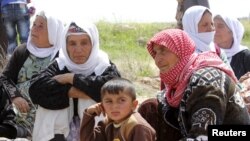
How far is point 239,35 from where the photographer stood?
6.20 m

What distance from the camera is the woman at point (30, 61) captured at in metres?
4.95

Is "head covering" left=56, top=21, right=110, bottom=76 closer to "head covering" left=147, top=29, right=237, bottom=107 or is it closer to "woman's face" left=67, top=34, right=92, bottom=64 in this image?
"woman's face" left=67, top=34, right=92, bottom=64

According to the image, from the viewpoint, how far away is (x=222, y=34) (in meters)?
6.06

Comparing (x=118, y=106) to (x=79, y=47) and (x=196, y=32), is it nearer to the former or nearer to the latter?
(x=79, y=47)

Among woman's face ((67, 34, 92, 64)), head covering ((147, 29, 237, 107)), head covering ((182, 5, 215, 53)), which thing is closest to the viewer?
head covering ((147, 29, 237, 107))

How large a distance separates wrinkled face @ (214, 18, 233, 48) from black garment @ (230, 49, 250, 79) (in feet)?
0.60

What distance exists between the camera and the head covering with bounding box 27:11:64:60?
4.99 meters

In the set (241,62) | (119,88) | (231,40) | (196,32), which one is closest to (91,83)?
(119,88)

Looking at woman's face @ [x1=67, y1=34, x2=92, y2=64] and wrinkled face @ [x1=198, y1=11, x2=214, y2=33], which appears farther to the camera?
wrinkled face @ [x1=198, y1=11, x2=214, y2=33]

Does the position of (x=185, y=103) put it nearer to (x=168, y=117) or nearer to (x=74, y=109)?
(x=168, y=117)

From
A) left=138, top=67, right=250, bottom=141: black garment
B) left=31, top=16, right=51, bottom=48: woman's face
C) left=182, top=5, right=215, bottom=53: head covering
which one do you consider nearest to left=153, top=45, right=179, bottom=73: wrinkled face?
left=138, top=67, right=250, bottom=141: black garment

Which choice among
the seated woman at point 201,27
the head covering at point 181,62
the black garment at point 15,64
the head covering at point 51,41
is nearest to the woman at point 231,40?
the seated woman at point 201,27

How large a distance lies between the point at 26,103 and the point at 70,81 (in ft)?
2.46

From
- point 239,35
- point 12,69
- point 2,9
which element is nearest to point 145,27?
point 2,9
